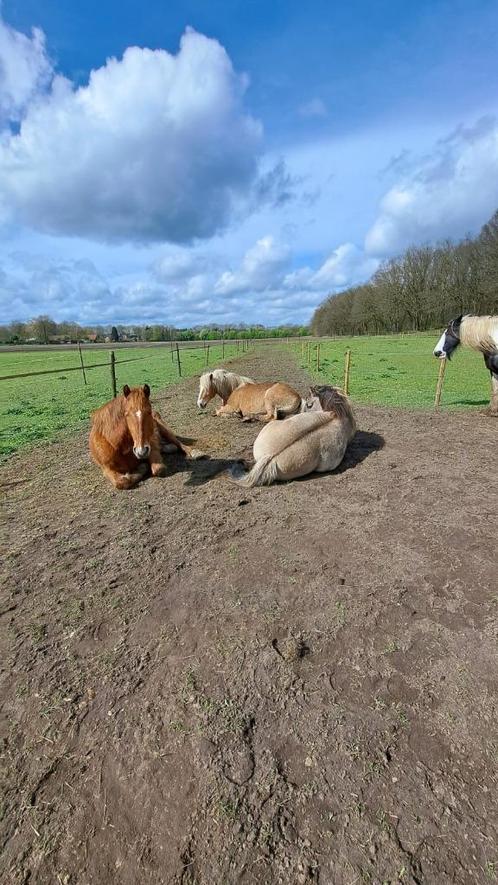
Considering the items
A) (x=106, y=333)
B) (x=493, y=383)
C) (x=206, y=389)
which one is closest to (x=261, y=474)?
(x=206, y=389)

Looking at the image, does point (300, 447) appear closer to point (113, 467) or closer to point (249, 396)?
point (113, 467)

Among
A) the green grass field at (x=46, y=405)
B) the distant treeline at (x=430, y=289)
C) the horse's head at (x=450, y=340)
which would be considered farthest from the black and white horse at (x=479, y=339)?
the distant treeline at (x=430, y=289)

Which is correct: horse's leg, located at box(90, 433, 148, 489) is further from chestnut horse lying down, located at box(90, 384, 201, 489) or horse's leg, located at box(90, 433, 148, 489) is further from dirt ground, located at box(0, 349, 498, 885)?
dirt ground, located at box(0, 349, 498, 885)

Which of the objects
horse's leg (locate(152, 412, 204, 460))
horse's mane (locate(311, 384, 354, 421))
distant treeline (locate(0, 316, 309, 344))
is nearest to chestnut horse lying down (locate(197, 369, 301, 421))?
horse's mane (locate(311, 384, 354, 421))

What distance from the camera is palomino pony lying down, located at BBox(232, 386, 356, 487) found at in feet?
16.8

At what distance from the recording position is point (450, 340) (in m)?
9.45

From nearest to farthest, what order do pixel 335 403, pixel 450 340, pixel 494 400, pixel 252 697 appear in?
pixel 252 697, pixel 335 403, pixel 494 400, pixel 450 340

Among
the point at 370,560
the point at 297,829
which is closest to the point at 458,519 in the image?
the point at 370,560

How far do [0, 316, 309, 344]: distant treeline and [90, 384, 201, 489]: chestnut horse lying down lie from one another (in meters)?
66.9

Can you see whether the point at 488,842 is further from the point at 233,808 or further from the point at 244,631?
the point at 244,631

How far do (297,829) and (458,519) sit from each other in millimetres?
3220

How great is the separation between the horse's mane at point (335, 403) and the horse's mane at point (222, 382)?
3.41 meters

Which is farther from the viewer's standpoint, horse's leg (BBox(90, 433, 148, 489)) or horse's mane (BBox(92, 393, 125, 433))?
horse's leg (BBox(90, 433, 148, 489))

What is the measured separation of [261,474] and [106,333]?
104079 mm
